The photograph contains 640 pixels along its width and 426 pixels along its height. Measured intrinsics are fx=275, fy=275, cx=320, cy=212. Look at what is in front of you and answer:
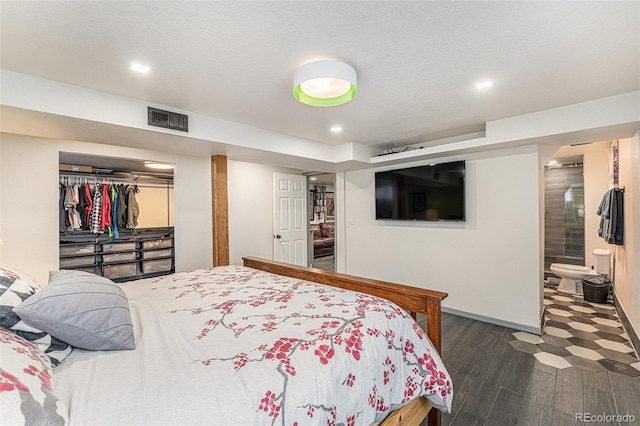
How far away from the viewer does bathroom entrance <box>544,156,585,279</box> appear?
479cm

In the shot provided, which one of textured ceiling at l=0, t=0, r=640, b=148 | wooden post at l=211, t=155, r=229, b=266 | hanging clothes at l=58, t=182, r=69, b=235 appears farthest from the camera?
hanging clothes at l=58, t=182, r=69, b=235

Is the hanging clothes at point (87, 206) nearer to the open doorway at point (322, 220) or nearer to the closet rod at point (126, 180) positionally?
the closet rod at point (126, 180)

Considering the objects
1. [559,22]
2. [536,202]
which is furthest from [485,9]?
[536,202]

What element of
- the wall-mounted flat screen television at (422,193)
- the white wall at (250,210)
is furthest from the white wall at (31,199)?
the wall-mounted flat screen television at (422,193)

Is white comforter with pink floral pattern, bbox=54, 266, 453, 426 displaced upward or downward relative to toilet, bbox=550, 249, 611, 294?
upward

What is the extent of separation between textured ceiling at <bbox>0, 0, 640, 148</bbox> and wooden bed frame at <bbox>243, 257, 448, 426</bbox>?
58.6 inches

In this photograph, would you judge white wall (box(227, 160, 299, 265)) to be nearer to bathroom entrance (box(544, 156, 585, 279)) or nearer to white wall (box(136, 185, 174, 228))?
white wall (box(136, 185, 174, 228))

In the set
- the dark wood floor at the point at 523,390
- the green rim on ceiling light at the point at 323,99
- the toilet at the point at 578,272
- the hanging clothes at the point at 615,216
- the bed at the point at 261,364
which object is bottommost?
the dark wood floor at the point at 523,390

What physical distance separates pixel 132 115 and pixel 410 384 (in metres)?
2.78

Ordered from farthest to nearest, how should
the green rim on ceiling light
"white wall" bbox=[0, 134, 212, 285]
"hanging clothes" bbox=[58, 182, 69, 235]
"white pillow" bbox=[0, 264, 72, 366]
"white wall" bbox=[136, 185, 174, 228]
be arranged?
"white wall" bbox=[136, 185, 174, 228], "hanging clothes" bbox=[58, 182, 69, 235], "white wall" bbox=[0, 134, 212, 285], the green rim on ceiling light, "white pillow" bbox=[0, 264, 72, 366]

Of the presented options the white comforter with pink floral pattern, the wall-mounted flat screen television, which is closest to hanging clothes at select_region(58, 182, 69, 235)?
the white comforter with pink floral pattern

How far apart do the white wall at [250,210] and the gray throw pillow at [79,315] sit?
129 inches

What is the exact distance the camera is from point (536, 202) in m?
2.96

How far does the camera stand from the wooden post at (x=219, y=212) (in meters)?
3.38
